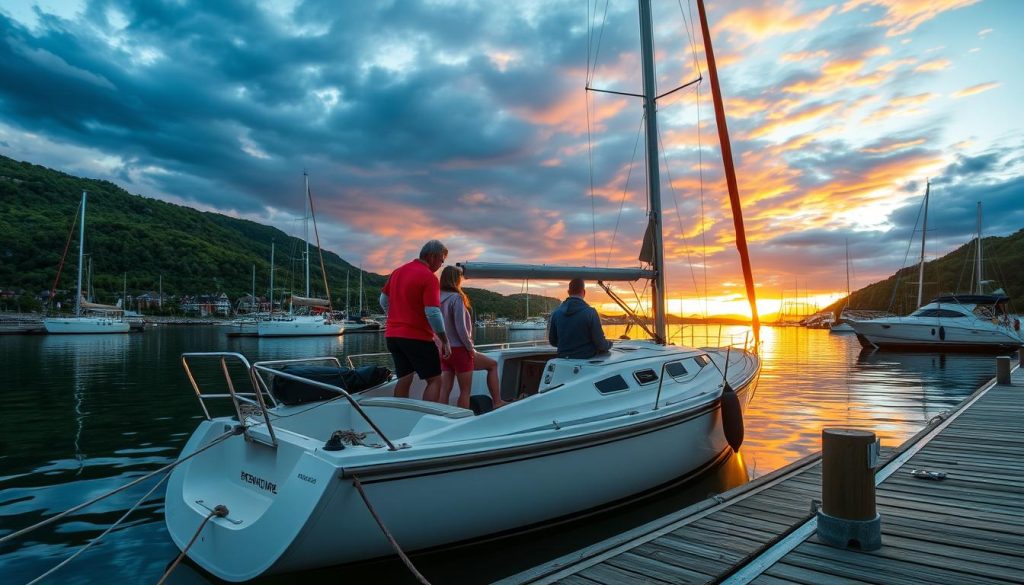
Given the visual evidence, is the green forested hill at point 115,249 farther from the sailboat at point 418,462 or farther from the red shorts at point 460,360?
the red shorts at point 460,360

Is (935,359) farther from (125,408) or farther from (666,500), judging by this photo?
(125,408)

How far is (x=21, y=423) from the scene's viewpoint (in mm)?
10133

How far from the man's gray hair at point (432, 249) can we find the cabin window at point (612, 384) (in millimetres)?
2120

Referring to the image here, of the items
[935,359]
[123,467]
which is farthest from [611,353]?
[935,359]

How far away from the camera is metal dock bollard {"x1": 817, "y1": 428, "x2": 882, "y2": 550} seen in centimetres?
348

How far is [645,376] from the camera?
6.34m

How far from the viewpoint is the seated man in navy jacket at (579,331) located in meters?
6.27

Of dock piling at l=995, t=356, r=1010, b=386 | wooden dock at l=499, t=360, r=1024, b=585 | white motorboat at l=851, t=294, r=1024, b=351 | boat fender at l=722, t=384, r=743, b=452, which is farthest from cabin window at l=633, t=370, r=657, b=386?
white motorboat at l=851, t=294, r=1024, b=351

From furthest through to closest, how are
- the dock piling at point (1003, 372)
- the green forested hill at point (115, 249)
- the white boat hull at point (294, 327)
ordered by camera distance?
1. the green forested hill at point (115, 249)
2. the white boat hull at point (294, 327)
3. the dock piling at point (1003, 372)

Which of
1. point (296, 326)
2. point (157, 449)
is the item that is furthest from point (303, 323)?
point (157, 449)

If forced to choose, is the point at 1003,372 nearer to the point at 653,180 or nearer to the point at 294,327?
the point at 653,180

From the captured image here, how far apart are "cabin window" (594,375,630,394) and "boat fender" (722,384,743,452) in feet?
4.76

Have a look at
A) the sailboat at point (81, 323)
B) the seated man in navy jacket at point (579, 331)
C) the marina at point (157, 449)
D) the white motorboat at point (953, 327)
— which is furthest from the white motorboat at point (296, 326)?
the seated man in navy jacket at point (579, 331)

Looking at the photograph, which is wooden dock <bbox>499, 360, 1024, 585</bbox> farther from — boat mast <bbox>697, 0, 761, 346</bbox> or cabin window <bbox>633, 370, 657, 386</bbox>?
boat mast <bbox>697, 0, 761, 346</bbox>
